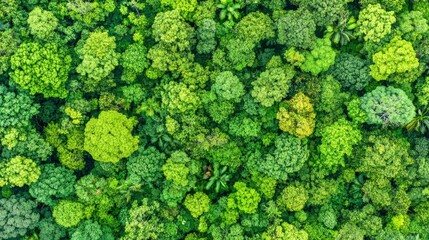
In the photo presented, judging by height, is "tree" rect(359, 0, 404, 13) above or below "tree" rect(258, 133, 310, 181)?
above

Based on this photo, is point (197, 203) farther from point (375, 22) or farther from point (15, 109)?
point (375, 22)

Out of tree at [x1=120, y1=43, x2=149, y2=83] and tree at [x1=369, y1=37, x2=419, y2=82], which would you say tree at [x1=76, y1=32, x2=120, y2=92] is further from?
tree at [x1=369, y1=37, x2=419, y2=82]

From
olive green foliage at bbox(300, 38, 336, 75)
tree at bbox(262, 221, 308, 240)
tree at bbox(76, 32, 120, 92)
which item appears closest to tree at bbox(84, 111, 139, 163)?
tree at bbox(76, 32, 120, 92)

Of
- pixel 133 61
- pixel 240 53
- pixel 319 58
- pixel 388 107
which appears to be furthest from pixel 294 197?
pixel 133 61

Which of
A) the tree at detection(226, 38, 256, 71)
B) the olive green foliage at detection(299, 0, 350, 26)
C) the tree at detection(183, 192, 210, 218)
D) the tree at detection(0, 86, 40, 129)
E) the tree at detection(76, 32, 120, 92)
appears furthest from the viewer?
the tree at detection(183, 192, 210, 218)

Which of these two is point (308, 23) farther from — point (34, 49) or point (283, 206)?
point (34, 49)

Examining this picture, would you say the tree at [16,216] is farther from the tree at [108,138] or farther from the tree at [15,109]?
the tree at [108,138]

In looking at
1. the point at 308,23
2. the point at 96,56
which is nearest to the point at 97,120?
the point at 96,56

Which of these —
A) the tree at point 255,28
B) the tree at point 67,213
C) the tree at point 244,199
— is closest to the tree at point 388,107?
the tree at point 255,28
